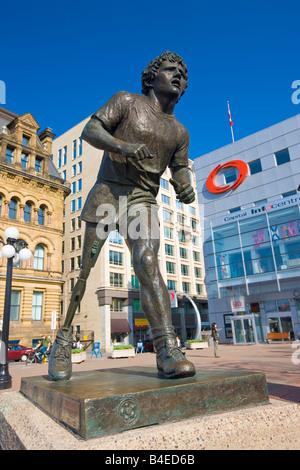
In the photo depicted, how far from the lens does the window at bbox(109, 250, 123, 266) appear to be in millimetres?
39000

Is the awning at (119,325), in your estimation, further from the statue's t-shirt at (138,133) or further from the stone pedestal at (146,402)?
the stone pedestal at (146,402)

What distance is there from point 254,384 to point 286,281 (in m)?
28.3

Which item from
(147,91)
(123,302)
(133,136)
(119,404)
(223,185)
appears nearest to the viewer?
(119,404)

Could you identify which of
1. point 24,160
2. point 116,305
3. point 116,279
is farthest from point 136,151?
point 116,279

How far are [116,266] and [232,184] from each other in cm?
1619

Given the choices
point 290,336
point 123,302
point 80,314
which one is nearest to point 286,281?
point 290,336

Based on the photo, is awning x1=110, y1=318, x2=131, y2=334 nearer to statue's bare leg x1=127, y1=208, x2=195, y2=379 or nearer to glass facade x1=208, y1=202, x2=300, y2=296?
glass facade x1=208, y1=202, x2=300, y2=296

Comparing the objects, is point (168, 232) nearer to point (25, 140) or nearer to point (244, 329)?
point (244, 329)

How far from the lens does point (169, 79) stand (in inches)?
120

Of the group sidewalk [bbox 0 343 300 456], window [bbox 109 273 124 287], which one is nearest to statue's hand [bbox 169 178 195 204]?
sidewalk [bbox 0 343 300 456]

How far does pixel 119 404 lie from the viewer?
1662 millimetres

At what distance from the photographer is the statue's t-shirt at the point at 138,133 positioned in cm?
293

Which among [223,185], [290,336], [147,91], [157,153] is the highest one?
[223,185]
